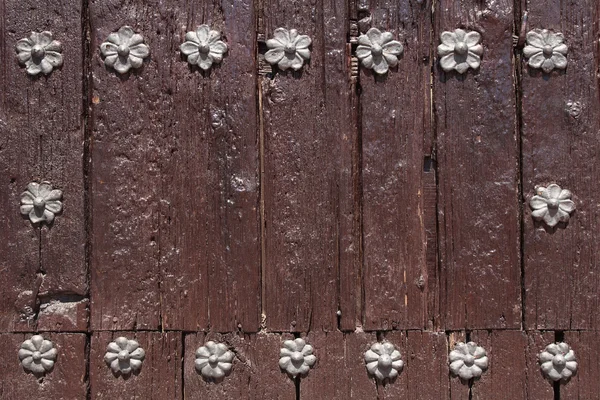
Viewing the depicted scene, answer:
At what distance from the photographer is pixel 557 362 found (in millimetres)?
1295

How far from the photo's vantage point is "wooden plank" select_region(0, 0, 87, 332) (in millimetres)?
1309

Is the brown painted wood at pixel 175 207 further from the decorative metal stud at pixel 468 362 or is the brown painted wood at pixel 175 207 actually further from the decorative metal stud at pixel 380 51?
the decorative metal stud at pixel 468 362

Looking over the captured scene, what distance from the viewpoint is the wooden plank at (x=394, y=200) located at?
4.31ft

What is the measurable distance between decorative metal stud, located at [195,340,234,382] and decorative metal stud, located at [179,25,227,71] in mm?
647

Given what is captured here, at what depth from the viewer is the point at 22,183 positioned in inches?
51.8

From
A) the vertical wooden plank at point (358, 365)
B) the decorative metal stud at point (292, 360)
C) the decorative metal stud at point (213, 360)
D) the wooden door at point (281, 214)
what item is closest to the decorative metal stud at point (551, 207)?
the wooden door at point (281, 214)

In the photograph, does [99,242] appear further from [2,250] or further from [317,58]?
[317,58]

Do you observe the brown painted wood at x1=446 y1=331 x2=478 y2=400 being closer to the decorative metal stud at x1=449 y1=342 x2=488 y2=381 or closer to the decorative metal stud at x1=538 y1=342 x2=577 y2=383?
the decorative metal stud at x1=449 y1=342 x2=488 y2=381

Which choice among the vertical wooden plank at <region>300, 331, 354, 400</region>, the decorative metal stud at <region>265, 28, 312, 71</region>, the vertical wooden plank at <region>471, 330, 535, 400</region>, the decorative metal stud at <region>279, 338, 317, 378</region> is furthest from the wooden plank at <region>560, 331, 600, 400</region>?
the decorative metal stud at <region>265, 28, 312, 71</region>

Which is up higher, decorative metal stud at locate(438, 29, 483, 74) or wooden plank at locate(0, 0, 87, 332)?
decorative metal stud at locate(438, 29, 483, 74)

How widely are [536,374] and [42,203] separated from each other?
121 centimetres

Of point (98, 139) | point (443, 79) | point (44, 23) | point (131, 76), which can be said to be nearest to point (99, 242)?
point (98, 139)

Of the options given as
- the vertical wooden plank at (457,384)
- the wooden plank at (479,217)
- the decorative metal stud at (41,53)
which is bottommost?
the vertical wooden plank at (457,384)

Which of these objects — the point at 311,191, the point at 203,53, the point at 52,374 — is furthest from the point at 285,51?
the point at 52,374
